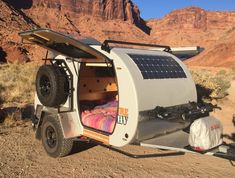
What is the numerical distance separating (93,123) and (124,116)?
3.83 feet

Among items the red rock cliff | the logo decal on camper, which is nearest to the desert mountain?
the red rock cliff

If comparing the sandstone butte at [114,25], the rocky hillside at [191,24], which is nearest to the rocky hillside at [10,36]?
the sandstone butte at [114,25]

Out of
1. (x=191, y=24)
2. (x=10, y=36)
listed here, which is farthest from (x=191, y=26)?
(x=10, y=36)

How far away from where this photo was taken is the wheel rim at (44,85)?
6.87 m

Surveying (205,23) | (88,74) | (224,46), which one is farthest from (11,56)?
(205,23)

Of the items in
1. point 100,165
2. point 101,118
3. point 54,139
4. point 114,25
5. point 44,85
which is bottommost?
point 100,165

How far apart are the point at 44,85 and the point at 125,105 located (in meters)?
2.30

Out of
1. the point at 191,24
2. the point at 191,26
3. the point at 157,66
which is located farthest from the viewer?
the point at 191,24

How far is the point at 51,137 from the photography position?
711 centimetres

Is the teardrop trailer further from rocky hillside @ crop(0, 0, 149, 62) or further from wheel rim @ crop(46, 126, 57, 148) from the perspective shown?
rocky hillside @ crop(0, 0, 149, 62)

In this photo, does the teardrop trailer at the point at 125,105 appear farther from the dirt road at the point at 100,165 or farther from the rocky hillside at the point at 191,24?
the rocky hillside at the point at 191,24

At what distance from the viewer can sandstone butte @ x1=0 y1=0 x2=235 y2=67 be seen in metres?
49.2

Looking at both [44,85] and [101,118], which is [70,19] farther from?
[101,118]

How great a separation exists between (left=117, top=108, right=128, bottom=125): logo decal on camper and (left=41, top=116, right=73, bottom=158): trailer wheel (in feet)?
5.17
